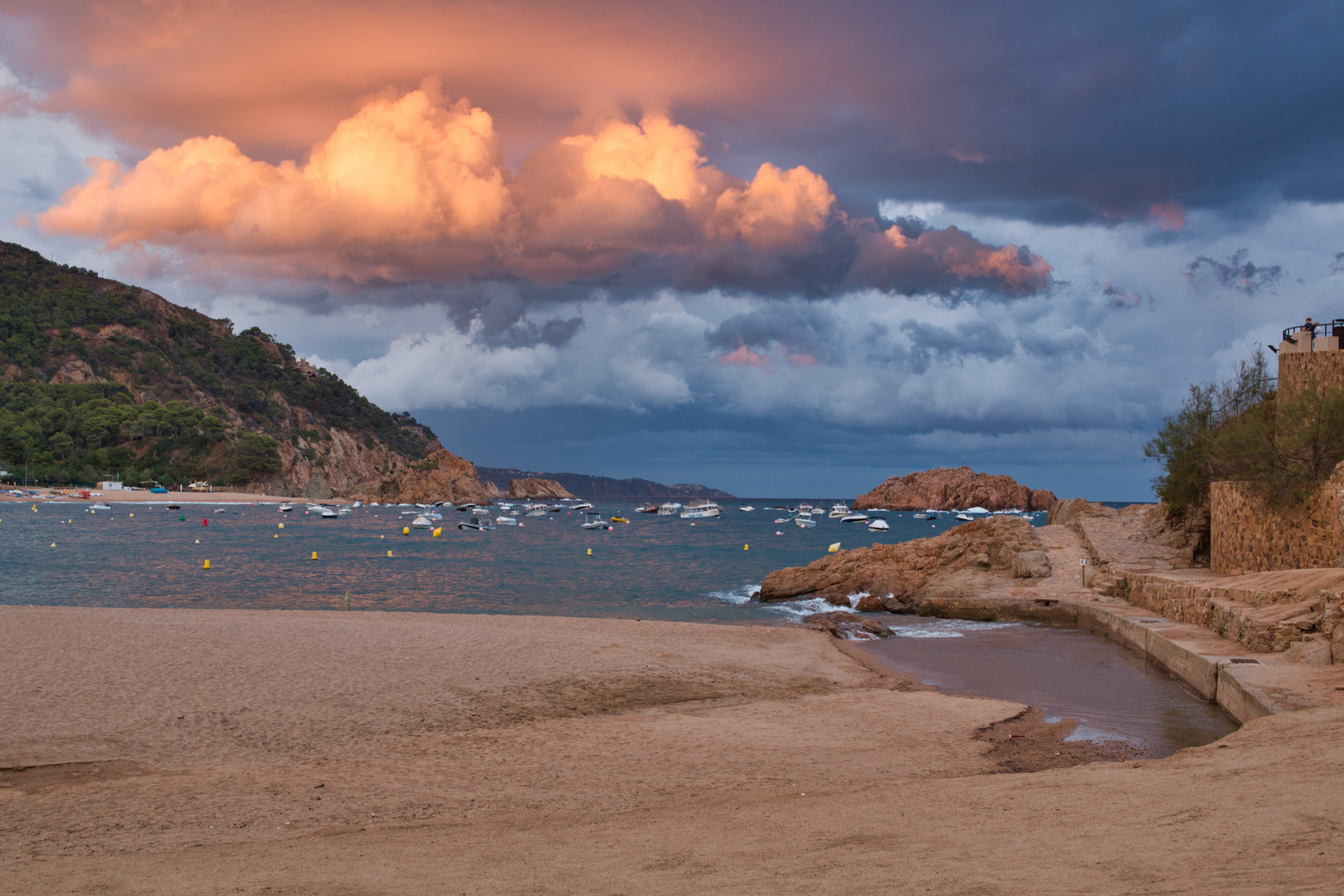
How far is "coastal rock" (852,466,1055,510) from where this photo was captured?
472ft

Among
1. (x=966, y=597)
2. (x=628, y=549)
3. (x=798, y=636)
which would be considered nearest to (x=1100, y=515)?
(x=966, y=597)

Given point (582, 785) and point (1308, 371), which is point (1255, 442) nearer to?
point (1308, 371)

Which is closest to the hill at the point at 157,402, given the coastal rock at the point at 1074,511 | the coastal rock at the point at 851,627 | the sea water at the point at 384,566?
the sea water at the point at 384,566

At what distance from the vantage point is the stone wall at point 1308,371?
21344 millimetres

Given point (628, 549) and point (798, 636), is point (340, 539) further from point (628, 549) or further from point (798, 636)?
point (798, 636)

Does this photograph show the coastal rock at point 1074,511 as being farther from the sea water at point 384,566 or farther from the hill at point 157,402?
the hill at point 157,402

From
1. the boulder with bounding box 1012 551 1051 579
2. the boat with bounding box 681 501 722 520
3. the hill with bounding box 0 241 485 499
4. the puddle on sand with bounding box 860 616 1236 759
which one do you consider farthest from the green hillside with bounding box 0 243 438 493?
the puddle on sand with bounding box 860 616 1236 759

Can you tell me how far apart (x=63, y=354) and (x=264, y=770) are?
525 ft

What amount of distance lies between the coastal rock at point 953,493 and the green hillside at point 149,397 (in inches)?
4247

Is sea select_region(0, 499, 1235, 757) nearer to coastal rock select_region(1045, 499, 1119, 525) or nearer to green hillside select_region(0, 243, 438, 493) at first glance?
coastal rock select_region(1045, 499, 1119, 525)

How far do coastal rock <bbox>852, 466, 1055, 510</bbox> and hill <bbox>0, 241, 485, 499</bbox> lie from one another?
8550cm

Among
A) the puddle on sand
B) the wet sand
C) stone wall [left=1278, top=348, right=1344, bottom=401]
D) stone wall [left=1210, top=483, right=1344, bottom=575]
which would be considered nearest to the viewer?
the wet sand

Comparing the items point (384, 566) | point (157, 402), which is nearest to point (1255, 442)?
point (384, 566)

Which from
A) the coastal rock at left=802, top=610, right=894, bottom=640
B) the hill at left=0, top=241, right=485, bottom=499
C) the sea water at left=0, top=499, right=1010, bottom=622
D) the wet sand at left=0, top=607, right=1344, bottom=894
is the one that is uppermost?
the hill at left=0, top=241, right=485, bottom=499
